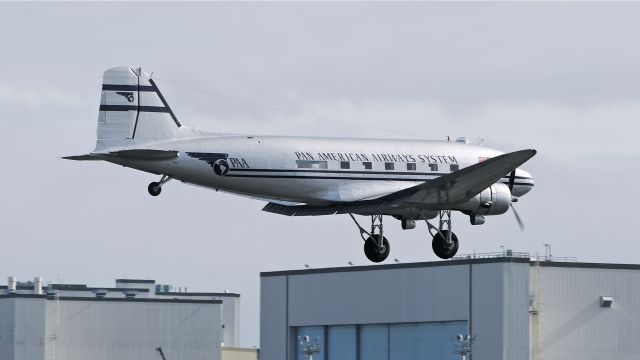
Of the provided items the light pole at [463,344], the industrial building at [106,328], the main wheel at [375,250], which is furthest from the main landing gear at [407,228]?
the industrial building at [106,328]

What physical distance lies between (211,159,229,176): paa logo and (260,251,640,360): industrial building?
3202cm

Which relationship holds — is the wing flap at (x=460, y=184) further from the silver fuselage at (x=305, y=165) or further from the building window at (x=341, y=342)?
the building window at (x=341, y=342)

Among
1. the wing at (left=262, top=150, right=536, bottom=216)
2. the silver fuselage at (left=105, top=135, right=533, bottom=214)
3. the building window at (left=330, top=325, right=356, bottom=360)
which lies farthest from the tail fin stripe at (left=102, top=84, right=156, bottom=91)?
the building window at (left=330, top=325, right=356, bottom=360)

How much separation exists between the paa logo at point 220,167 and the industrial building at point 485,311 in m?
32.0

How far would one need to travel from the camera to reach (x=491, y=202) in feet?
192

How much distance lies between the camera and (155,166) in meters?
54.3

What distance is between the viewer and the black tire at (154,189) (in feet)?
176

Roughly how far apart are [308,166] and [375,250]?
20.2ft

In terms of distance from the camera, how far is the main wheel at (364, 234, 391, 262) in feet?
197

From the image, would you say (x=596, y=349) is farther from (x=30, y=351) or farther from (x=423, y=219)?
(x=30, y=351)

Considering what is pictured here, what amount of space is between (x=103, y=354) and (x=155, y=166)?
79360 millimetres

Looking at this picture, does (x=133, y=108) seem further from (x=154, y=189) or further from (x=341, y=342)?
(x=341, y=342)

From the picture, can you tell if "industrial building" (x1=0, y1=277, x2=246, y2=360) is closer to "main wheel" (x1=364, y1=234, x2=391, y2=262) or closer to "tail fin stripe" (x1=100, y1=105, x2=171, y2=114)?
"main wheel" (x1=364, y1=234, x2=391, y2=262)

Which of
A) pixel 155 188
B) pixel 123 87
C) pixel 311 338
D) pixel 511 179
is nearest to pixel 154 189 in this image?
pixel 155 188
